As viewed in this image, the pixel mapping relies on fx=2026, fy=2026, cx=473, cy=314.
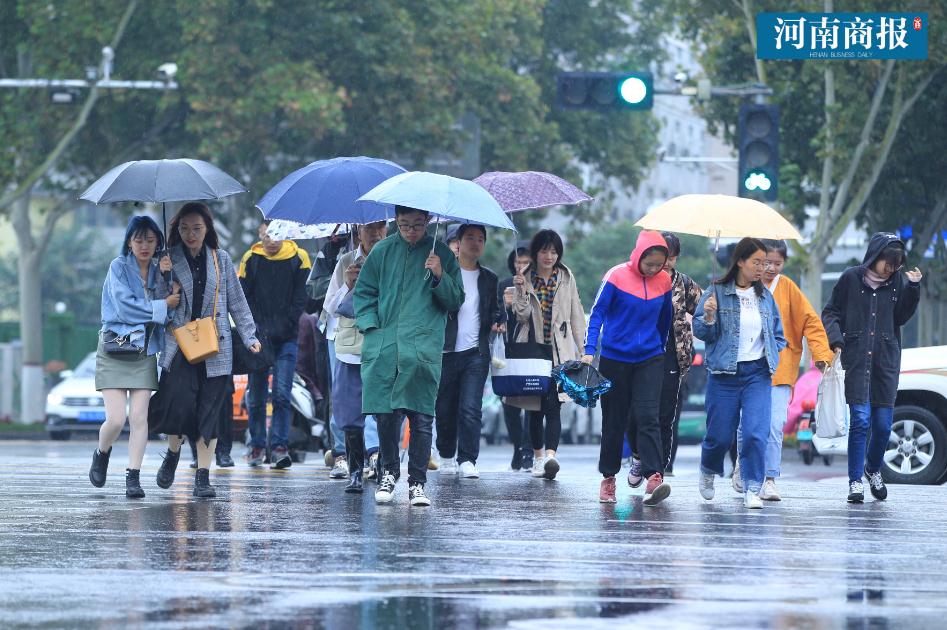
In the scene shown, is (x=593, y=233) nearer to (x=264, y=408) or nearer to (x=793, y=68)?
(x=793, y=68)

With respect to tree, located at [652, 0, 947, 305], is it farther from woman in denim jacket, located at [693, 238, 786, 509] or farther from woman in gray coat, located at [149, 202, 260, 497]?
woman in gray coat, located at [149, 202, 260, 497]

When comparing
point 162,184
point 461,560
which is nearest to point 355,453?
point 162,184

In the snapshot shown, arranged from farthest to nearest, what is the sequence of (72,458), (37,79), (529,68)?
(529,68), (37,79), (72,458)

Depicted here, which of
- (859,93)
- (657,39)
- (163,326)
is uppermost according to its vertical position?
(657,39)

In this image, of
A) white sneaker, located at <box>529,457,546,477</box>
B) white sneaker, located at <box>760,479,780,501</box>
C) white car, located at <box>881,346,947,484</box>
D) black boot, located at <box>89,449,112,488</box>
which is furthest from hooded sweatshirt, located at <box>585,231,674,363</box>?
white car, located at <box>881,346,947,484</box>

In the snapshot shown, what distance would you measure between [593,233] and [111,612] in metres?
66.1

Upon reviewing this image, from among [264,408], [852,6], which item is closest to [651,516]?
[264,408]

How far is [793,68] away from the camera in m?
31.1

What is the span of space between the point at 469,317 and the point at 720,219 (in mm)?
2314

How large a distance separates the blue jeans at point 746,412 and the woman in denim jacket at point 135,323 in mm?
3421

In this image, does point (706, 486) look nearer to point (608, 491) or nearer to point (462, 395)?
point (608, 491)

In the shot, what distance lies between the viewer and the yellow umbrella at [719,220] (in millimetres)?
12531

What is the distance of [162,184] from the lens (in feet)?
40.0

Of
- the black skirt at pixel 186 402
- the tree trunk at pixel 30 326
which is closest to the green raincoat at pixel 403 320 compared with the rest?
the black skirt at pixel 186 402
